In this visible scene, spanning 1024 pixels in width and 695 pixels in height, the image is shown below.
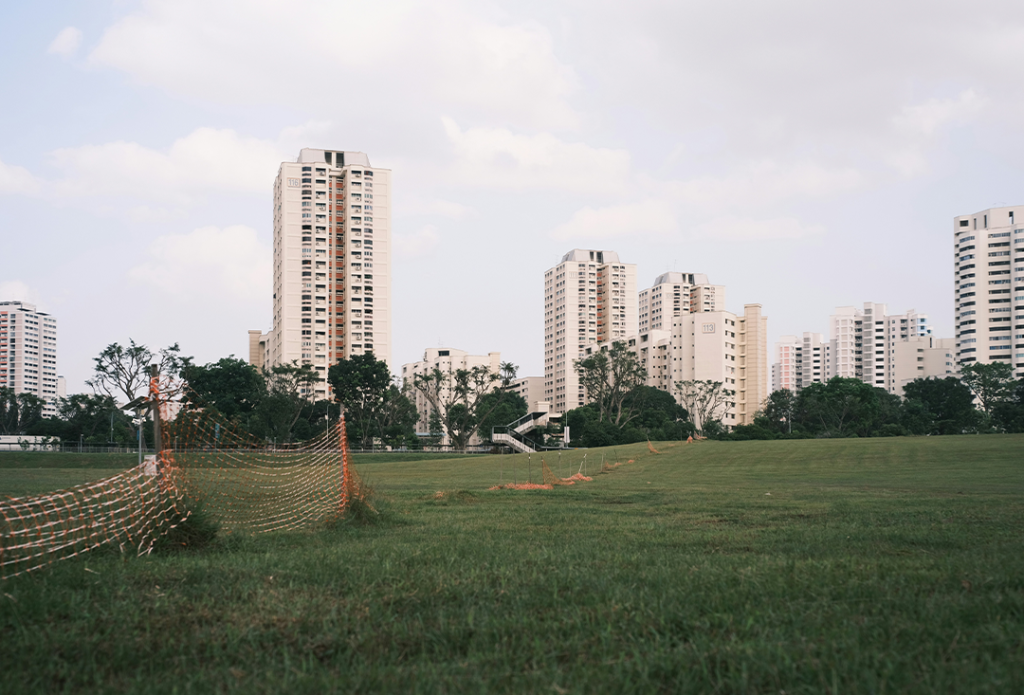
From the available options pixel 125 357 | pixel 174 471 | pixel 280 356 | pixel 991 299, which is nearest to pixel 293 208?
pixel 280 356

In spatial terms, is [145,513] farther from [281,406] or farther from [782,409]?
[782,409]

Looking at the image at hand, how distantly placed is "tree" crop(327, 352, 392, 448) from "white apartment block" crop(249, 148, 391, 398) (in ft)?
111

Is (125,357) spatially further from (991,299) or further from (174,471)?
(991,299)

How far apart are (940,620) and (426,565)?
3.60m

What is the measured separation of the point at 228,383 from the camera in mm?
79000

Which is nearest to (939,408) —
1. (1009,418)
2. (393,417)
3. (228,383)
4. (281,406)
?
(1009,418)

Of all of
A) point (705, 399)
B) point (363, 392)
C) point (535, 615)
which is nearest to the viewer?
point (535, 615)

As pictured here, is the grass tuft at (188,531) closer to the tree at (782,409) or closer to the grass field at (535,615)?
the grass field at (535,615)

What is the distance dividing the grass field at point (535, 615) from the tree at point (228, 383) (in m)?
71.0

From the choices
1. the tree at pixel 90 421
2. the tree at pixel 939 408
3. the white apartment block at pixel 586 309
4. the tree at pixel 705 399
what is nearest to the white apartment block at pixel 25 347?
the white apartment block at pixel 586 309

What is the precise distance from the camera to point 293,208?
110 metres

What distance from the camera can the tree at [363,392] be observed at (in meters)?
71.0

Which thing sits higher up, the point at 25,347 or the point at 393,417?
the point at 25,347

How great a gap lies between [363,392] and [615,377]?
2632cm
